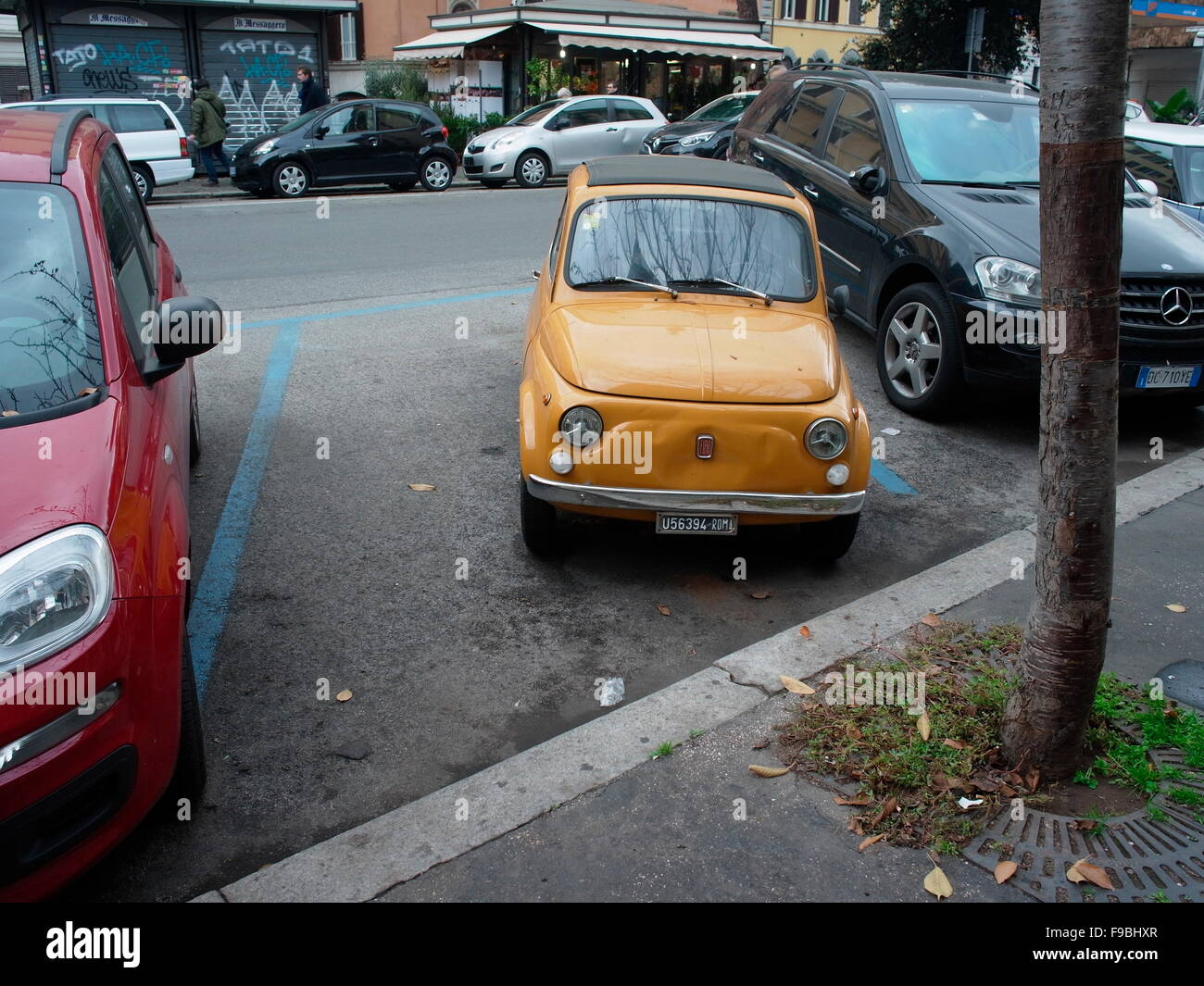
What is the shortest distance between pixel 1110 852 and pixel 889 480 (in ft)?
11.0

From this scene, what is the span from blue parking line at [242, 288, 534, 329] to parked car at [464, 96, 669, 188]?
→ 34.9 feet

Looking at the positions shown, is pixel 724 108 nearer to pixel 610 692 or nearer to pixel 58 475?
pixel 610 692

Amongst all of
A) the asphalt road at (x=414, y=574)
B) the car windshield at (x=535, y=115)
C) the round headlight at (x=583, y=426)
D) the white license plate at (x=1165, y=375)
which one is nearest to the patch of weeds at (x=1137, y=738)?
the asphalt road at (x=414, y=574)

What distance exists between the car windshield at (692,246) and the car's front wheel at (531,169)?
51.2ft

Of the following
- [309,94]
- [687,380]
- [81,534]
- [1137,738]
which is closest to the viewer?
[81,534]

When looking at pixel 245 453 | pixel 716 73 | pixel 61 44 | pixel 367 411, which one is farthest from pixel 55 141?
pixel 716 73

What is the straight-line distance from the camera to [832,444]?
4.72 m

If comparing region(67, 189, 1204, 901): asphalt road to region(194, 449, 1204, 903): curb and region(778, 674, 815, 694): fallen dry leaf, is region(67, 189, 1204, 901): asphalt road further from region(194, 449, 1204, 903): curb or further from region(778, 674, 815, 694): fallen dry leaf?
region(778, 674, 815, 694): fallen dry leaf

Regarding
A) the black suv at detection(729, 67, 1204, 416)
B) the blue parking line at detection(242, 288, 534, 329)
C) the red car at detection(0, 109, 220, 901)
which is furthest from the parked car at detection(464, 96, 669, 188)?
the red car at detection(0, 109, 220, 901)

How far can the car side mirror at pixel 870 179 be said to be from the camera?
7.54m

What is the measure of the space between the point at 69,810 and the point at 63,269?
1.94m

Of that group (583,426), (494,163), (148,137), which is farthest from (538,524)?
(494,163)

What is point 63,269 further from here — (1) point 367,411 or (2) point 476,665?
(1) point 367,411

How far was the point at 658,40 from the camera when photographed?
28109 mm
